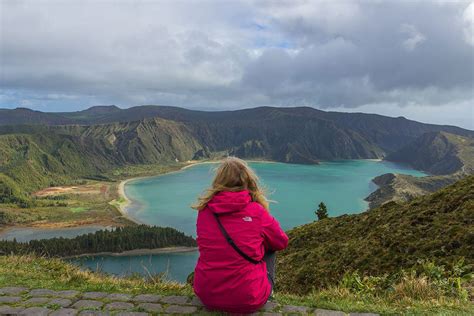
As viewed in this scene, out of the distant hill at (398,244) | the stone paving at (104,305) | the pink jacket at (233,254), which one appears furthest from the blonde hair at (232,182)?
the distant hill at (398,244)

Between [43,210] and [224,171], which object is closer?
[224,171]

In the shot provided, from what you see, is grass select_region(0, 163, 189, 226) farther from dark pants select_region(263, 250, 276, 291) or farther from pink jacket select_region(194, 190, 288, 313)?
pink jacket select_region(194, 190, 288, 313)

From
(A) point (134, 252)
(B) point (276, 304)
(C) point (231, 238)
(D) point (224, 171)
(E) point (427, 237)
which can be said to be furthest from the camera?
(A) point (134, 252)

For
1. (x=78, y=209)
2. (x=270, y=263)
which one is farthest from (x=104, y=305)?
(x=78, y=209)

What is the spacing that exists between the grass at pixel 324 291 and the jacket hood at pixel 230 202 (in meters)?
2.34

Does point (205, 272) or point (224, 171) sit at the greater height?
point (224, 171)

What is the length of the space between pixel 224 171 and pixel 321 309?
3011mm

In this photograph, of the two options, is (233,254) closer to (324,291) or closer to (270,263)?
(270,263)

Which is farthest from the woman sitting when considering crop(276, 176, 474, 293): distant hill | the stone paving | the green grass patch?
the green grass patch

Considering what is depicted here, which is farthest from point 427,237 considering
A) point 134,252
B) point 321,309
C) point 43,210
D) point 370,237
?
point 43,210

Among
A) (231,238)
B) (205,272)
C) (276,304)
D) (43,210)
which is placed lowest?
(43,210)

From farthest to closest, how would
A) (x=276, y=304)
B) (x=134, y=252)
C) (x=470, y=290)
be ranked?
(x=134, y=252) < (x=470, y=290) < (x=276, y=304)

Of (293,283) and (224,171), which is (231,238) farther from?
(293,283)

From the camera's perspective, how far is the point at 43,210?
172750mm
